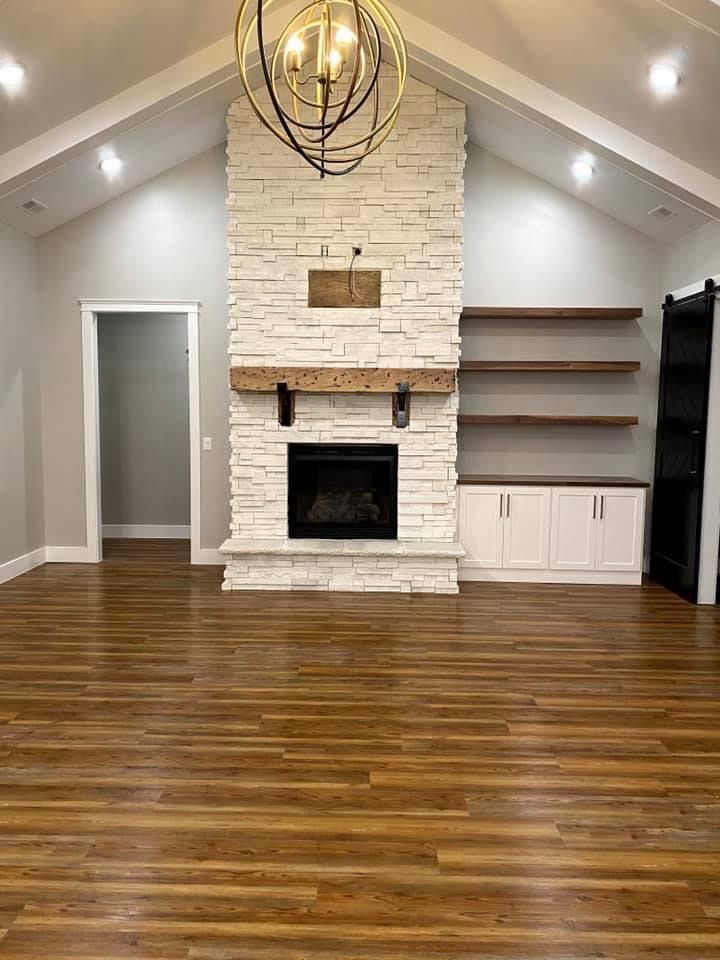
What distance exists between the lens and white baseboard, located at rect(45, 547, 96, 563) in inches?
268

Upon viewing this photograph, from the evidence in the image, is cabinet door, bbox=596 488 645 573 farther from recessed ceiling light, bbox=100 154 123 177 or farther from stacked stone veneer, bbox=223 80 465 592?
recessed ceiling light, bbox=100 154 123 177

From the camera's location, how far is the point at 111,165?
583 cm

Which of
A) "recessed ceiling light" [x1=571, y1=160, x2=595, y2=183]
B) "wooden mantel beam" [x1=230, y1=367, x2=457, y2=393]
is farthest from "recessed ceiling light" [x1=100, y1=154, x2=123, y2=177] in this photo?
"recessed ceiling light" [x1=571, y1=160, x2=595, y2=183]

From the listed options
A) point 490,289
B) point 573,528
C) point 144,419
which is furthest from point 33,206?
point 573,528

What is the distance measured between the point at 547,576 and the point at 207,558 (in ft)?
9.93

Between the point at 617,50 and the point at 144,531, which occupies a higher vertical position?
the point at 617,50

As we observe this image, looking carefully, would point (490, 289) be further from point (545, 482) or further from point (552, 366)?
point (545, 482)

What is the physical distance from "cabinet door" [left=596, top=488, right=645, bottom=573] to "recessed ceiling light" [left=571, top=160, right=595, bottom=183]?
97.3 inches

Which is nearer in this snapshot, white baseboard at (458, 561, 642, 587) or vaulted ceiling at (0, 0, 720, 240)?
vaulted ceiling at (0, 0, 720, 240)

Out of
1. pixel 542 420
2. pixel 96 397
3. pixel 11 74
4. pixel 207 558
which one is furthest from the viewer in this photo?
pixel 207 558

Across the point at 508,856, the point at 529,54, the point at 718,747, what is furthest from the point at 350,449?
the point at 508,856

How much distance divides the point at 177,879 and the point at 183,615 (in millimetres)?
2981

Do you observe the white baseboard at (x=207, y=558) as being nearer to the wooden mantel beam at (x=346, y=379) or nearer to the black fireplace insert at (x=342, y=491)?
the black fireplace insert at (x=342, y=491)

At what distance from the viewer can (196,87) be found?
5199 mm
